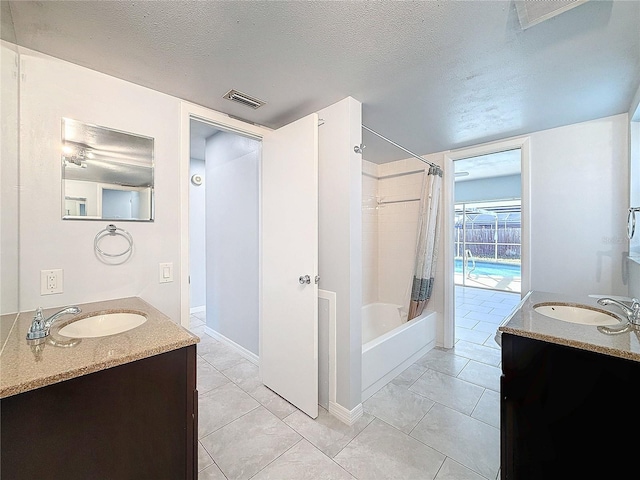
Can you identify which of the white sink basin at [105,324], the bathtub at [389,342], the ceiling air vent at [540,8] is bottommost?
the bathtub at [389,342]

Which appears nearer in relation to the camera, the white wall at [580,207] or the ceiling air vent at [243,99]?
the ceiling air vent at [243,99]

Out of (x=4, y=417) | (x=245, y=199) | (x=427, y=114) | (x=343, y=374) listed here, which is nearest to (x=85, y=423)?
(x=4, y=417)

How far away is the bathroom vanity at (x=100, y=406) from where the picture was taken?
75 centimetres

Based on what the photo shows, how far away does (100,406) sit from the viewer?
0.86 m

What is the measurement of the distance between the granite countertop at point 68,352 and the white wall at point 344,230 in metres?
1.07

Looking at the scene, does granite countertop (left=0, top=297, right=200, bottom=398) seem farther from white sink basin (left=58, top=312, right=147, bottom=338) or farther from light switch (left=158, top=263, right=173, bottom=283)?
light switch (left=158, top=263, right=173, bottom=283)

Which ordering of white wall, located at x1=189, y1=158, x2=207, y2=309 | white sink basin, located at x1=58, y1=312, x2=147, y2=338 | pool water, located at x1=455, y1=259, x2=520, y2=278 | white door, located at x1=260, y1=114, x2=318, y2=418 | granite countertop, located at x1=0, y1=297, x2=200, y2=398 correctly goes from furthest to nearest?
pool water, located at x1=455, y1=259, x2=520, y2=278
white wall, located at x1=189, y1=158, x2=207, y2=309
white door, located at x1=260, y1=114, x2=318, y2=418
white sink basin, located at x1=58, y1=312, x2=147, y2=338
granite countertop, located at x1=0, y1=297, x2=200, y2=398

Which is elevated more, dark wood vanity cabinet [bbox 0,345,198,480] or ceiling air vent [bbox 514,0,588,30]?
ceiling air vent [bbox 514,0,588,30]

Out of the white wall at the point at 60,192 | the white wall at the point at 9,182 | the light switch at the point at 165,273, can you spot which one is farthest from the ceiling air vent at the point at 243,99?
the light switch at the point at 165,273

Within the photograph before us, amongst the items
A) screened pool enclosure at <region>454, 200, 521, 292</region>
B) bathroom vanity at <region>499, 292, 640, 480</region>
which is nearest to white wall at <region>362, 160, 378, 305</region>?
bathroom vanity at <region>499, 292, 640, 480</region>

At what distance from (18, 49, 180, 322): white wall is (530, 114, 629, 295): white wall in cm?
298

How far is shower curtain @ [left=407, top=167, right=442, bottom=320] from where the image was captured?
9.40 ft

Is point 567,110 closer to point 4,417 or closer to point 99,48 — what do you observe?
point 99,48

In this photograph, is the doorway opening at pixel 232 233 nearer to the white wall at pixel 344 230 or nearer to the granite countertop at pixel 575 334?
the white wall at pixel 344 230
